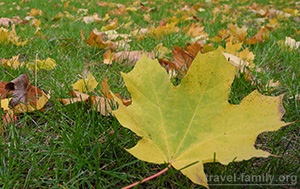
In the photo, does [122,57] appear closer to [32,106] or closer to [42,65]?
[42,65]

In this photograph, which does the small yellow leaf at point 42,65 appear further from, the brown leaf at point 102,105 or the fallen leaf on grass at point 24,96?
the brown leaf at point 102,105

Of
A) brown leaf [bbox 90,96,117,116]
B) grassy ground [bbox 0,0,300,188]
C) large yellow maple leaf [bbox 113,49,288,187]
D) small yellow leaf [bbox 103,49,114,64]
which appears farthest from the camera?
small yellow leaf [bbox 103,49,114,64]

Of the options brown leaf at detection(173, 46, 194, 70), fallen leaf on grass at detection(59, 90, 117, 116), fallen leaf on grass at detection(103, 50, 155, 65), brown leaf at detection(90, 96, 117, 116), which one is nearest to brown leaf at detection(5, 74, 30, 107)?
fallen leaf on grass at detection(59, 90, 117, 116)

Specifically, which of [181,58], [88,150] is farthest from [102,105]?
[181,58]

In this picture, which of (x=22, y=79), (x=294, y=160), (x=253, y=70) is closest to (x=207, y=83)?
(x=294, y=160)

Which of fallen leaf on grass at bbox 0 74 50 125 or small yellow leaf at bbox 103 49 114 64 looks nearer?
fallen leaf on grass at bbox 0 74 50 125

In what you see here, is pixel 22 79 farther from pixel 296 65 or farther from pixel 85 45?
pixel 296 65

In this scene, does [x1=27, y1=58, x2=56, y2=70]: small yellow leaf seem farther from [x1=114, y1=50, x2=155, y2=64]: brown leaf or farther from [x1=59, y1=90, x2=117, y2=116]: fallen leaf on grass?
[x1=59, y1=90, x2=117, y2=116]: fallen leaf on grass

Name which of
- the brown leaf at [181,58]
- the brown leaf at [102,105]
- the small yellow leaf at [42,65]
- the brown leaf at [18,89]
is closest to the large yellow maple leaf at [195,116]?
the brown leaf at [102,105]

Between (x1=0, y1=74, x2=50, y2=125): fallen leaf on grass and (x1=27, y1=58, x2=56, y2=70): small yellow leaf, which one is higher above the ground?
(x1=0, y1=74, x2=50, y2=125): fallen leaf on grass
